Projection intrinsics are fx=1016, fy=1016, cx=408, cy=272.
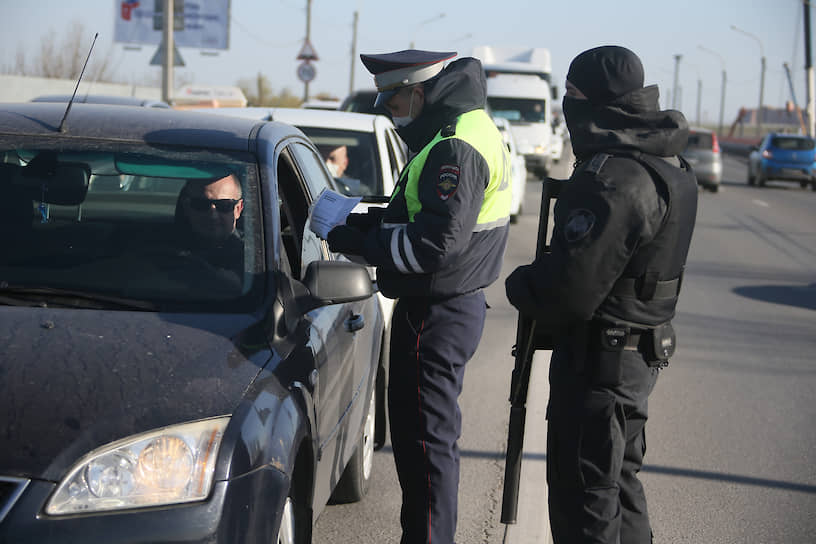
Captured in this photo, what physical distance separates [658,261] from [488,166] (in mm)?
696

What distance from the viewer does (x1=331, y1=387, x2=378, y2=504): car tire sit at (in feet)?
14.5

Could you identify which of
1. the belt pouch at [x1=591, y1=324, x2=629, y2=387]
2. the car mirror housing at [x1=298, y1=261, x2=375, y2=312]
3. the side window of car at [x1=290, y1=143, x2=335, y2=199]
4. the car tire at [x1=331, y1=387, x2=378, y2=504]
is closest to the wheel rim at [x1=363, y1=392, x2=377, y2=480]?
the car tire at [x1=331, y1=387, x2=378, y2=504]

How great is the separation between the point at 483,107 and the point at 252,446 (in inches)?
68.7

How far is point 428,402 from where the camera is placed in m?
3.60

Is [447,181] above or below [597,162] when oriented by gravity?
below

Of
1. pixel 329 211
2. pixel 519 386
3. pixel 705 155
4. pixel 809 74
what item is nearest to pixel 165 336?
pixel 329 211

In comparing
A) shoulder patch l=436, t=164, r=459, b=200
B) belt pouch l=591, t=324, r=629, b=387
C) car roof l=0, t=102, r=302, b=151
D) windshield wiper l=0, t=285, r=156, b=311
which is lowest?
belt pouch l=591, t=324, r=629, b=387

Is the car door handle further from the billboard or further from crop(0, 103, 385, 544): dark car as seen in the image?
the billboard

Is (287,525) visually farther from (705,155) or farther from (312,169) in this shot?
(705,155)

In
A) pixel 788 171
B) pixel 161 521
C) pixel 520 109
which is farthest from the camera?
pixel 788 171

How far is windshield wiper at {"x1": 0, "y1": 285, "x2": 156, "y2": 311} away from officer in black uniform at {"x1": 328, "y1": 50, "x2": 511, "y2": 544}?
0.78 m

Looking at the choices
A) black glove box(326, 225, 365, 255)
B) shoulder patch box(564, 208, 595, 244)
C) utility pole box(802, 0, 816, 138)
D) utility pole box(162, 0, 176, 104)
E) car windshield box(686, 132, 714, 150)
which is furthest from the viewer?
utility pole box(802, 0, 816, 138)

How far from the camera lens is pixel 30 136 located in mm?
3566

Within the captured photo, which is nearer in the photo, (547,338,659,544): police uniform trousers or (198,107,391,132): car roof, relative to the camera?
(547,338,659,544): police uniform trousers
